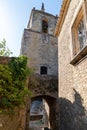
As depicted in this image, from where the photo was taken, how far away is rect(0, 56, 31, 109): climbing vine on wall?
5.24 m

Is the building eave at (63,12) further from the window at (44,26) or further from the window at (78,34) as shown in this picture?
the window at (44,26)

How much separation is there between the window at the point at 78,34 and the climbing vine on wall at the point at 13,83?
2184mm

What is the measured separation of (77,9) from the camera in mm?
A: 5715

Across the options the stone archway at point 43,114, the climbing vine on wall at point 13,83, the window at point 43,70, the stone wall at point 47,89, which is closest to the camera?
the climbing vine on wall at point 13,83

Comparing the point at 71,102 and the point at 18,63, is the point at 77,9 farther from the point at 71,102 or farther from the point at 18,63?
the point at 71,102

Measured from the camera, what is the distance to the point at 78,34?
19.9 ft

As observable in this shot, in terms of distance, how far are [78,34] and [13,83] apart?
10.7ft

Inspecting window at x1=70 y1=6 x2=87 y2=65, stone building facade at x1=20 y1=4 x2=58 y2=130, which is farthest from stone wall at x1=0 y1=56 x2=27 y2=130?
stone building facade at x1=20 y1=4 x2=58 y2=130

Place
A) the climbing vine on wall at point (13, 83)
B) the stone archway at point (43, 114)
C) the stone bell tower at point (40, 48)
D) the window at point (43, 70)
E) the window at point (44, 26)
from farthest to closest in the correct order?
the window at point (44, 26) → the window at point (43, 70) → the stone bell tower at point (40, 48) → the stone archway at point (43, 114) → the climbing vine on wall at point (13, 83)

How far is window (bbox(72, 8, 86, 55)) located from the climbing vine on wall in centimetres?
218

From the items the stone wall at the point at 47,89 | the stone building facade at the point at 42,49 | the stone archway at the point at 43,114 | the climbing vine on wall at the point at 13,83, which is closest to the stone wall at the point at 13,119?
the climbing vine on wall at the point at 13,83

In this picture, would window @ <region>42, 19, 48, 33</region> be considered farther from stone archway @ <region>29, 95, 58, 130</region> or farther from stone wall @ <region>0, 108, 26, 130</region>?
stone wall @ <region>0, 108, 26, 130</region>

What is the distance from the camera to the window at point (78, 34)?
5.68 meters

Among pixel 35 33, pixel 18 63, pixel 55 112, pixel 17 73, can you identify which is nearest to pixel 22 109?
pixel 17 73
